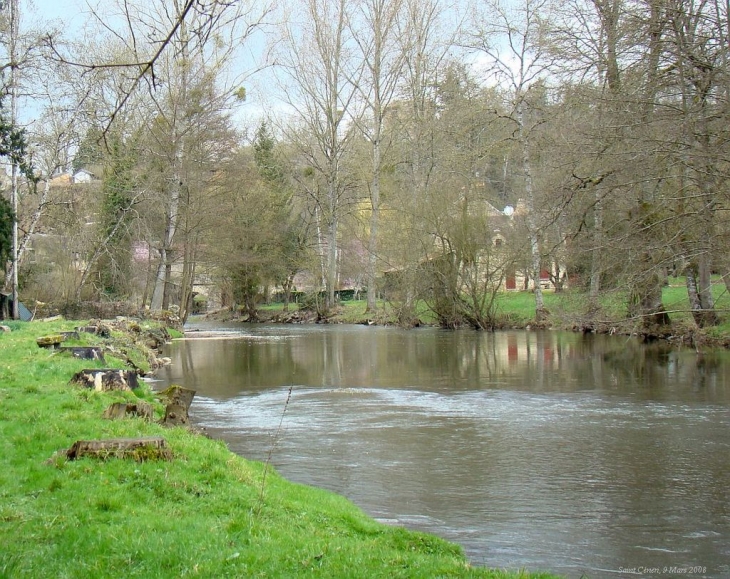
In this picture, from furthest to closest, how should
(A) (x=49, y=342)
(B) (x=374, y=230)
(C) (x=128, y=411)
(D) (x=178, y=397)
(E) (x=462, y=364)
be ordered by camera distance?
(B) (x=374, y=230), (E) (x=462, y=364), (A) (x=49, y=342), (D) (x=178, y=397), (C) (x=128, y=411)

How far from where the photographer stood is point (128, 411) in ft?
36.1

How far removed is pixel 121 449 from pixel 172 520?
1.94 metres

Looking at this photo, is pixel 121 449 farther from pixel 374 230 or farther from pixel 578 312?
pixel 374 230

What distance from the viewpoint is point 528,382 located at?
20406mm

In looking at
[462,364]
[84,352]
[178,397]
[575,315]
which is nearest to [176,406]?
[178,397]

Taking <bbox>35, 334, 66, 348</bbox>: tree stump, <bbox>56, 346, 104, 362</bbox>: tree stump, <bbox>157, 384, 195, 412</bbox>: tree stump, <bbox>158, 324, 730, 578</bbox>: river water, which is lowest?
<bbox>158, 324, 730, 578</bbox>: river water

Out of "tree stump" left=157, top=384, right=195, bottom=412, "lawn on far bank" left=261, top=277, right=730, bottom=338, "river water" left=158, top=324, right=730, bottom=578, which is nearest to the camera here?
"river water" left=158, top=324, right=730, bottom=578

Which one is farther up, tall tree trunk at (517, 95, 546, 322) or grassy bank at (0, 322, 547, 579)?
tall tree trunk at (517, 95, 546, 322)

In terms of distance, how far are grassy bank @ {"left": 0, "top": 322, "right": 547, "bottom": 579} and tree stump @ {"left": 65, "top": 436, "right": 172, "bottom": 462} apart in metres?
0.13

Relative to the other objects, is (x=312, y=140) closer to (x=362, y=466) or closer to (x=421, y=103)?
(x=421, y=103)

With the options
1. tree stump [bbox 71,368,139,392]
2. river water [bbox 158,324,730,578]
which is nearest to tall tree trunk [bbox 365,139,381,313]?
river water [bbox 158,324,730,578]

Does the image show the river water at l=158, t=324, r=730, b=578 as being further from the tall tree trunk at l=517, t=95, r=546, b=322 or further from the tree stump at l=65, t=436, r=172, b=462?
the tall tree trunk at l=517, t=95, r=546, b=322

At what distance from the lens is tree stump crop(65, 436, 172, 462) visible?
8281 mm

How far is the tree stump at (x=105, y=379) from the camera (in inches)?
528
